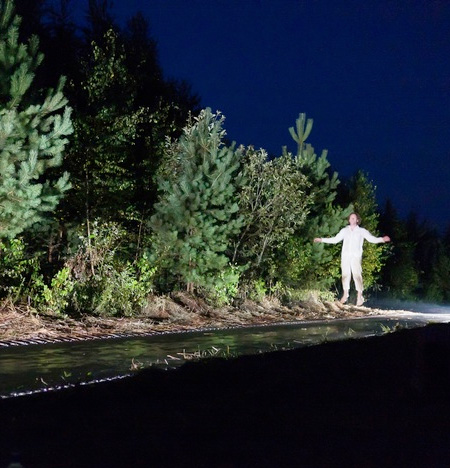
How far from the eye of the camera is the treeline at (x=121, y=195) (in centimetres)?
1215

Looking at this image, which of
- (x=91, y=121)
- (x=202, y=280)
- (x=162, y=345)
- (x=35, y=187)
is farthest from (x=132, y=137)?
(x=162, y=345)

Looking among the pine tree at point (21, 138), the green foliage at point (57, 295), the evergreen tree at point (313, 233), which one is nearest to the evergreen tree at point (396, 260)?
the evergreen tree at point (313, 233)

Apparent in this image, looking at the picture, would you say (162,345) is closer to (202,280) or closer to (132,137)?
(202,280)

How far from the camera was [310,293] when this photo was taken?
21.2m

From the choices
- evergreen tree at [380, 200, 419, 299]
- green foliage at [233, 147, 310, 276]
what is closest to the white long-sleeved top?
green foliage at [233, 147, 310, 276]

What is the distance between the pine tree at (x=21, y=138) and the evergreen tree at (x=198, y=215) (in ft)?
13.4

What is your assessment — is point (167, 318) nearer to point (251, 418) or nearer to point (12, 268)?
point (12, 268)

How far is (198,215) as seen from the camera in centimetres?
1599

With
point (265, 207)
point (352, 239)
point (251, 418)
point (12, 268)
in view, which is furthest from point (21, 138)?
point (265, 207)

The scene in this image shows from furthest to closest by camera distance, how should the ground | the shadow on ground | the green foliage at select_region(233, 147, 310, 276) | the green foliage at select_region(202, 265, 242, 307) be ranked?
the green foliage at select_region(233, 147, 310, 276)
the green foliage at select_region(202, 265, 242, 307)
the ground
the shadow on ground

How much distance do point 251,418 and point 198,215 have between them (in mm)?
11029

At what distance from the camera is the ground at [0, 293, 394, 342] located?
1189 cm

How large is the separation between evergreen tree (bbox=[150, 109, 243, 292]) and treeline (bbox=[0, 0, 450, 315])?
3 centimetres

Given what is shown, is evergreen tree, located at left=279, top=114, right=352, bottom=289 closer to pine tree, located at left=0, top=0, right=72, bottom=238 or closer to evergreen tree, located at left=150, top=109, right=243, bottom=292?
evergreen tree, located at left=150, top=109, right=243, bottom=292
